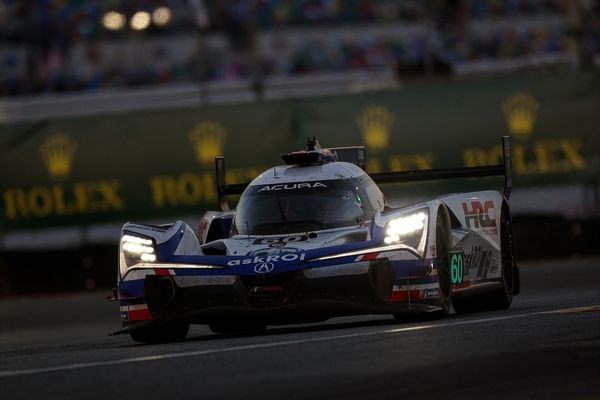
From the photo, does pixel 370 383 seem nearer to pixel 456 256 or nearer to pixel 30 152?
pixel 456 256

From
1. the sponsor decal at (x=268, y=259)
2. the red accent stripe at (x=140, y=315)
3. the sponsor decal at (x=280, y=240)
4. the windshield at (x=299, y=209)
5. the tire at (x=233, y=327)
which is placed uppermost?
the windshield at (x=299, y=209)

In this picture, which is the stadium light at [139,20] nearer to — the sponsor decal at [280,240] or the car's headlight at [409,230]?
the sponsor decal at [280,240]

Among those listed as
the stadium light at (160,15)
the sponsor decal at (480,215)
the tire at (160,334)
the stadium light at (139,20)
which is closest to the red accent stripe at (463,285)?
the sponsor decal at (480,215)

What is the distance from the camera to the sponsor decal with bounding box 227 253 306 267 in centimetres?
1002

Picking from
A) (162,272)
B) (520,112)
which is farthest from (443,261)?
(520,112)

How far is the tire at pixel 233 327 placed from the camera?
11.5 m

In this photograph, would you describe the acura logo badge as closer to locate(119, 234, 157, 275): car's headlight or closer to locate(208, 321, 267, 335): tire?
locate(119, 234, 157, 275): car's headlight

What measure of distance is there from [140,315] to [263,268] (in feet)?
3.42

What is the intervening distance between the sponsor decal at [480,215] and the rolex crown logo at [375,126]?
808 cm

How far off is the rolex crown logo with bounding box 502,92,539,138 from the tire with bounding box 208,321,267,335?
907cm

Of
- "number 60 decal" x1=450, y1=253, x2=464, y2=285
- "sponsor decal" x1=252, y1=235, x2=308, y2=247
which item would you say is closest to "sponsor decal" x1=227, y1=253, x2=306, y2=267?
"sponsor decal" x1=252, y1=235, x2=308, y2=247

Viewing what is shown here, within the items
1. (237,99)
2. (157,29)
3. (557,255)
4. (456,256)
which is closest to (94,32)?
(157,29)

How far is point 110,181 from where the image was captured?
20.4 m

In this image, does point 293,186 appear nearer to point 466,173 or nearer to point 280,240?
point 280,240
